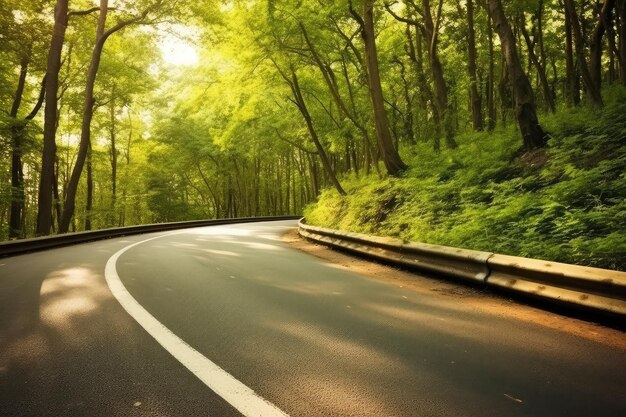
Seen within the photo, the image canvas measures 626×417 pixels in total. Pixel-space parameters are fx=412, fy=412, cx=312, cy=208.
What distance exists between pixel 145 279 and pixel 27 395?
13.1ft

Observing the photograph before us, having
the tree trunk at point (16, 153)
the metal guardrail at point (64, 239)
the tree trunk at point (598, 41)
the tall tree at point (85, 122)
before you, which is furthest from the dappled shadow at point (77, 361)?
the tree trunk at point (16, 153)

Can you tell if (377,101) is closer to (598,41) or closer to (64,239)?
(598,41)

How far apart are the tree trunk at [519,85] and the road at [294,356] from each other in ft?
23.4

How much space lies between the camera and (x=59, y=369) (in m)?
3.05

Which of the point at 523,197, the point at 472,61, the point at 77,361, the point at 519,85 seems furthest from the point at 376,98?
the point at 77,361

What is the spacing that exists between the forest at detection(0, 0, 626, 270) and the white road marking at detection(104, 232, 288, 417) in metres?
4.63

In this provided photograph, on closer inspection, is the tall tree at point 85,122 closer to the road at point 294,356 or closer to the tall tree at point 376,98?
the tall tree at point 376,98

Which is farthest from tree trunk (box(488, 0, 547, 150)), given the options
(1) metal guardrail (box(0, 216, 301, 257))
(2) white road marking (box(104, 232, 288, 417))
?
(1) metal guardrail (box(0, 216, 301, 257))

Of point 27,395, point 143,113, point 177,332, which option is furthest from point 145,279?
point 143,113

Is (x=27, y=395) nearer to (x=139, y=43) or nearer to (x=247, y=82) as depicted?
(x=247, y=82)

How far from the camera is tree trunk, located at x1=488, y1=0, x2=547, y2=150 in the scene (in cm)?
1046

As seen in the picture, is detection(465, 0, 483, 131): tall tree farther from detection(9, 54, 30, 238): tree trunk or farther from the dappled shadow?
detection(9, 54, 30, 238): tree trunk

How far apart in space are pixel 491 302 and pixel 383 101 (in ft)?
41.8

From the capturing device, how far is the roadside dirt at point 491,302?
3849mm
